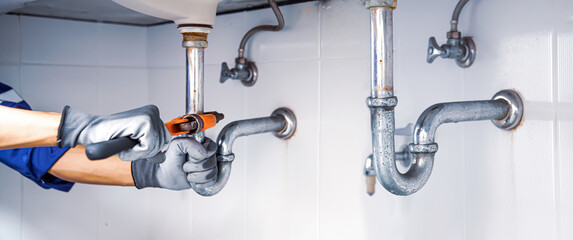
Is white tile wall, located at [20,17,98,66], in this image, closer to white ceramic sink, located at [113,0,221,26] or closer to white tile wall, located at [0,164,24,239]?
white tile wall, located at [0,164,24,239]

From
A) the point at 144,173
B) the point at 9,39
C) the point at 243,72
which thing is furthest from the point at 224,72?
the point at 9,39

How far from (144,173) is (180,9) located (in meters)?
0.34

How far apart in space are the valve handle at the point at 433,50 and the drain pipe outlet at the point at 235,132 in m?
0.35

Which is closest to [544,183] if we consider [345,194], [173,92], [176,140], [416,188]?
[416,188]

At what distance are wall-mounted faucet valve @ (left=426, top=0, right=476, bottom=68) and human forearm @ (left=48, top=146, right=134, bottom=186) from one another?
0.64 meters

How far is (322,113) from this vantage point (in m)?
1.03

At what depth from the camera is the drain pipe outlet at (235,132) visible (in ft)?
2.97

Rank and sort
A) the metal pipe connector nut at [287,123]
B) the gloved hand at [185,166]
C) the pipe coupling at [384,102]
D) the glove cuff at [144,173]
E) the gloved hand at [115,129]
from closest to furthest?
the gloved hand at [115,129]
the pipe coupling at [384,102]
the gloved hand at [185,166]
the glove cuff at [144,173]
the metal pipe connector nut at [287,123]

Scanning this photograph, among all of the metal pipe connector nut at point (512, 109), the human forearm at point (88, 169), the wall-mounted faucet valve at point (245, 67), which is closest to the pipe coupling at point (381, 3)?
the metal pipe connector nut at point (512, 109)

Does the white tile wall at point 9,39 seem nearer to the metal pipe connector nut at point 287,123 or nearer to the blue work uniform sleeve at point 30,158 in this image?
the blue work uniform sleeve at point 30,158

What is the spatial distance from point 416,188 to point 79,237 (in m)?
0.97

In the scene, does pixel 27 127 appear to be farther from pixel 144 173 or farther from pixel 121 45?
pixel 121 45

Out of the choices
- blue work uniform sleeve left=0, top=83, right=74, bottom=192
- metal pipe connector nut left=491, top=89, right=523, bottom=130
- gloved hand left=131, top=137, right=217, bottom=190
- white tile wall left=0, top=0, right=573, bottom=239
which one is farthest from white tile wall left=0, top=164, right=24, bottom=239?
metal pipe connector nut left=491, top=89, right=523, bottom=130

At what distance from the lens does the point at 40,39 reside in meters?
1.26
